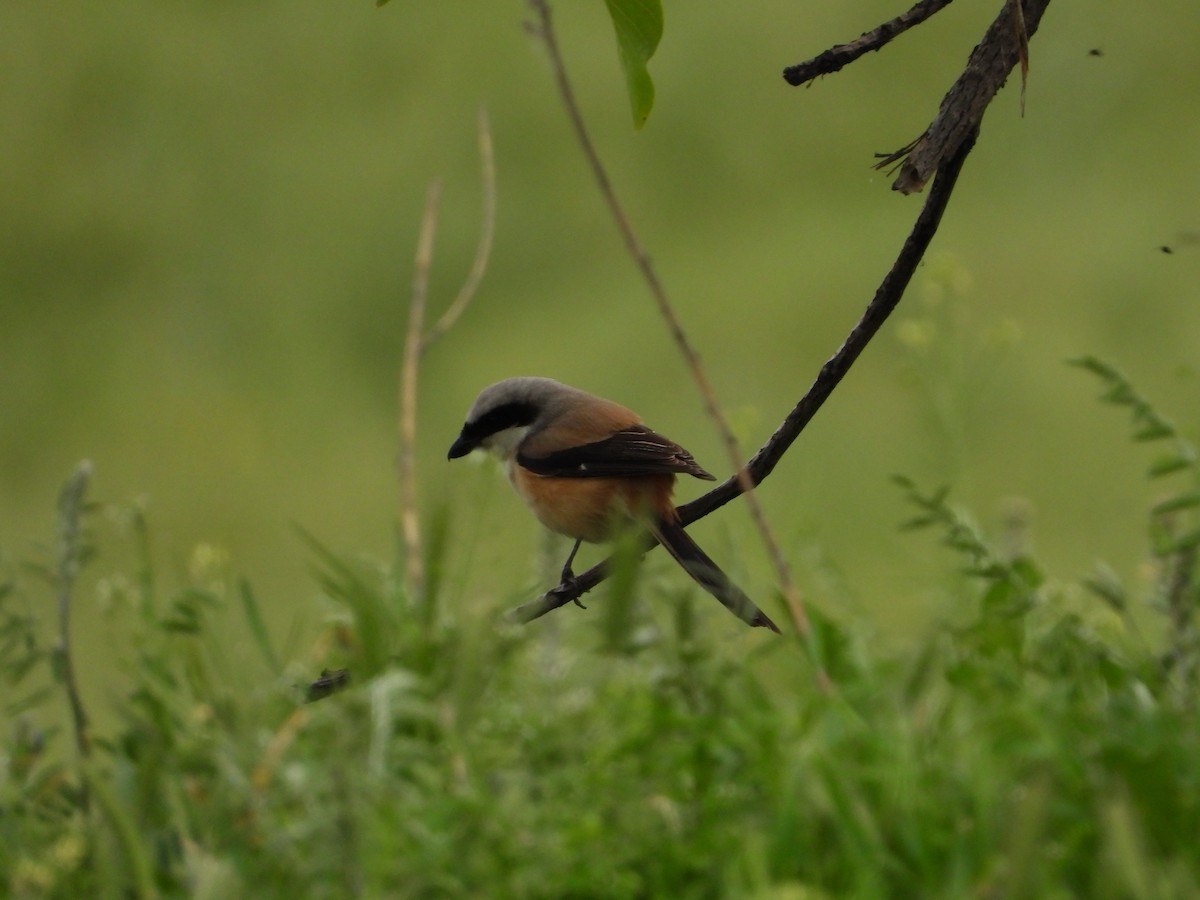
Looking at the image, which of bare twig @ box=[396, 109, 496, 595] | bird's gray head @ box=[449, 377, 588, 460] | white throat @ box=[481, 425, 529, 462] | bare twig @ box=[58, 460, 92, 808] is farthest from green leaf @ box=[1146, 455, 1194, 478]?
white throat @ box=[481, 425, 529, 462]

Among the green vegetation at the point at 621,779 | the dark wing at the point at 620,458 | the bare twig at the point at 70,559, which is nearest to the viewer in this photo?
the green vegetation at the point at 621,779

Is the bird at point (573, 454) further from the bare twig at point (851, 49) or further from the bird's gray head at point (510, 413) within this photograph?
the bare twig at point (851, 49)

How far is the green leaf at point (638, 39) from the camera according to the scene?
68 cm

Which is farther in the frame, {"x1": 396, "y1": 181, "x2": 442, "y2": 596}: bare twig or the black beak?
the black beak

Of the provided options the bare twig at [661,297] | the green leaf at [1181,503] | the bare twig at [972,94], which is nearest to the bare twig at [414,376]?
the bare twig at [661,297]

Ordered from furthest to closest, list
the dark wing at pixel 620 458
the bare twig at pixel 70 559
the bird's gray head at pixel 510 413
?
1. the bird's gray head at pixel 510 413
2. the dark wing at pixel 620 458
3. the bare twig at pixel 70 559

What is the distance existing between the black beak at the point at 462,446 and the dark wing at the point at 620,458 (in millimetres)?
70

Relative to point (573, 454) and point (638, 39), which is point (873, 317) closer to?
point (638, 39)

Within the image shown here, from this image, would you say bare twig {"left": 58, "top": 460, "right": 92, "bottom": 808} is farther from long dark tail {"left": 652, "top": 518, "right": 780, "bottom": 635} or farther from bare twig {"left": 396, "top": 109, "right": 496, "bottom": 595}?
long dark tail {"left": 652, "top": 518, "right": 780, "bottom": 635}

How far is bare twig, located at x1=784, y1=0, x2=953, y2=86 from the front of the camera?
0.67m

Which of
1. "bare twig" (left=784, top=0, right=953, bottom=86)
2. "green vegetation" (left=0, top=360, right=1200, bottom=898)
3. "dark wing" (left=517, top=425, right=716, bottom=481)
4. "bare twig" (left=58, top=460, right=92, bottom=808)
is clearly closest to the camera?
"green vegetation" (left=0, top=360, right=1200, bottom=898)

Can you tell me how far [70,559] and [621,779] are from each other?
0.42m

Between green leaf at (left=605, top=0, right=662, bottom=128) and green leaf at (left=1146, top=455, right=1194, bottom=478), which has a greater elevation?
green leaf at (left=605, top=0, right=662, bottom=128)

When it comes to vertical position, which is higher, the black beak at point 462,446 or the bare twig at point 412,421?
the bare twig at point 412,421
